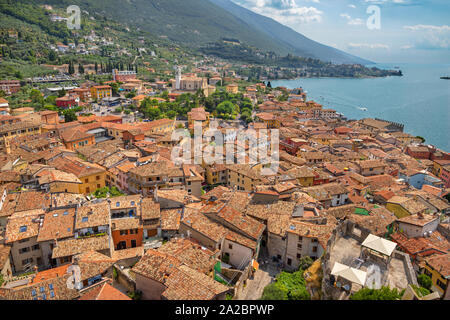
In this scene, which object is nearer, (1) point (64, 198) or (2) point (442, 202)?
(1) point (64, 198)

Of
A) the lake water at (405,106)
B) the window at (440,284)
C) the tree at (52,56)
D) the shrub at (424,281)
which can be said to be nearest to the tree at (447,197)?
the window at (440,284)

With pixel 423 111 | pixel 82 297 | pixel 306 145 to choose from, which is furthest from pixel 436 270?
pixel 423 111

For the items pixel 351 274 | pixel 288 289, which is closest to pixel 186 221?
pixel 288 289

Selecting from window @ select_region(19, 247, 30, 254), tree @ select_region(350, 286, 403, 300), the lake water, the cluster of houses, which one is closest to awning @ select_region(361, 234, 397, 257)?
the cluster of houses

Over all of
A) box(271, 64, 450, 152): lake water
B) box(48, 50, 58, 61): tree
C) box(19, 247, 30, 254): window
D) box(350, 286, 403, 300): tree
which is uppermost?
box(48, 50, 58, 61): tree

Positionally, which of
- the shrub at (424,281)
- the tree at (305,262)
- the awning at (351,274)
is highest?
the awning at (351,274)

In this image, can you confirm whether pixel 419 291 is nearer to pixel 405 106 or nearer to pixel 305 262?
pixel 305 262

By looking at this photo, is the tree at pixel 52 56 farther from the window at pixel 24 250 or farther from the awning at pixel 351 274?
the awning at pixel 351 274

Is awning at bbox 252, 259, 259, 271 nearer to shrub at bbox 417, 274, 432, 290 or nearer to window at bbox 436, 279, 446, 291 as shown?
shrub at bbox 417, 274, 432, 290
